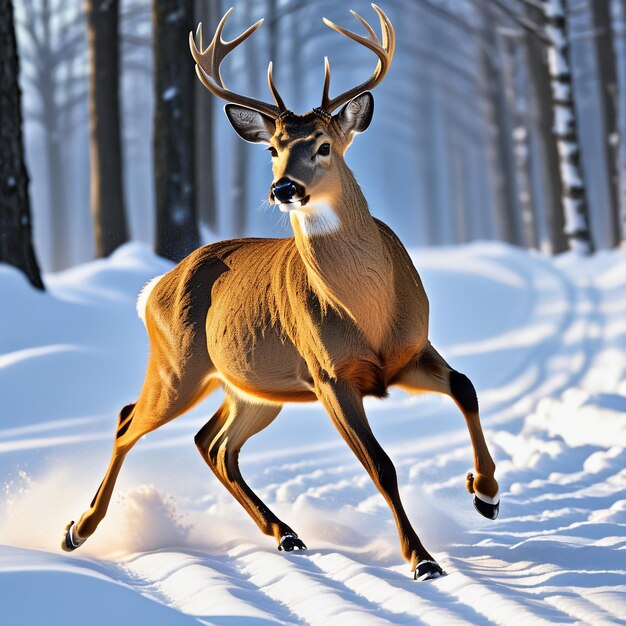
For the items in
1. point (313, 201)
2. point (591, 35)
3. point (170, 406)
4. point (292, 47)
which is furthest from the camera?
point (292, 47)

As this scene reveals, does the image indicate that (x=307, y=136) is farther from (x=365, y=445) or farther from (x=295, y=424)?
(x=295, y=424)

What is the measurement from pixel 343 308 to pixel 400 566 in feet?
3.88

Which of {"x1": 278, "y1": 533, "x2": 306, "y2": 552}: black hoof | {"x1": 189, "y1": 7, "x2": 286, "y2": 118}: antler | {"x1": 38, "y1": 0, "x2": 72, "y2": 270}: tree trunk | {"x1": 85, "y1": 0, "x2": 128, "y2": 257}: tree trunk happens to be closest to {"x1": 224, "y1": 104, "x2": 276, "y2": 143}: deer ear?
{"x1": 189, "y1": 7, "x2": 286, "y2": 118}: antler

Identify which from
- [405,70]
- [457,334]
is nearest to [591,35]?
[457,334]

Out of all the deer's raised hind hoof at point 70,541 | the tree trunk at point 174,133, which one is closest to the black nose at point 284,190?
the deer's raised hind hoof at point 70,541

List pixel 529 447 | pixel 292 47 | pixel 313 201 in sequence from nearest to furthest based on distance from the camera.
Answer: pixel 313 201 < pixel 529 447 < pixel 292 47

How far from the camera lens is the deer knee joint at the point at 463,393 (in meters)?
5.23

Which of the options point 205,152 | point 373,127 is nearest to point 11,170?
point 205,152

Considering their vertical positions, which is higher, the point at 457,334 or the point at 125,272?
the point at 125,272

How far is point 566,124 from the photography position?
60.3 ft

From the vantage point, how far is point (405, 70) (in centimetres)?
4775

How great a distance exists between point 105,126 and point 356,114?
12.4 m

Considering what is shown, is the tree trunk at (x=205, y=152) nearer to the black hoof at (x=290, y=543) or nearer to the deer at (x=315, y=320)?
the deer at (x=315, y=320)

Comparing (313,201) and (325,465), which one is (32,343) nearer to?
(325,465)
